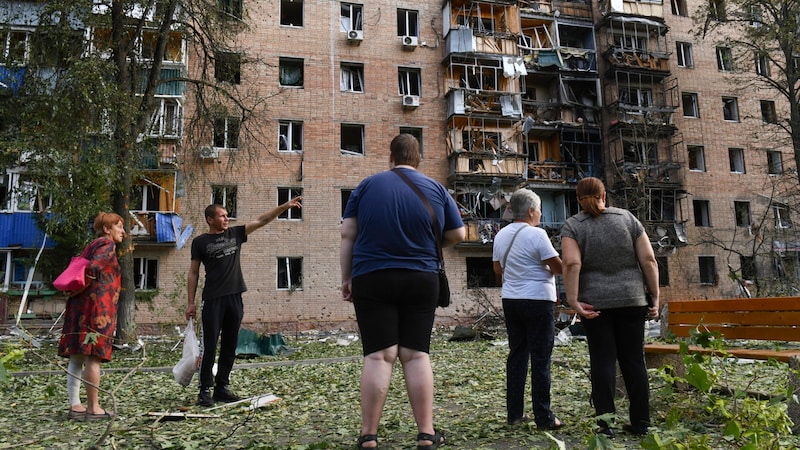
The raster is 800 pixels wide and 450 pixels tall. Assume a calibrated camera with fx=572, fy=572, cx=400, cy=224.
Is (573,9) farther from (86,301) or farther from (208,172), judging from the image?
(86,301)

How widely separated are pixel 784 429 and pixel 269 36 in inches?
1004

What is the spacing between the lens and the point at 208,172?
23.7 metres

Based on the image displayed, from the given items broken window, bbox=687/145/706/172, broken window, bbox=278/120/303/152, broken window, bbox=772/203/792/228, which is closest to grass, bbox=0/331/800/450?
broken window, bbox=278/120/303/152

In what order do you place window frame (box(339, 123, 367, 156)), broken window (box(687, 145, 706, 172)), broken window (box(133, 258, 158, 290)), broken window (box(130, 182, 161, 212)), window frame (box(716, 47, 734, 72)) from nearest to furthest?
broken window (box(133, 258, 158, 290)) → broken window (box(130, 182, 161, 212)) → window frame (box(339, 123, 367, 156)) → broken window (box(687, 145, 706, 172)) → window frame (box(716, 47, 734, 72))

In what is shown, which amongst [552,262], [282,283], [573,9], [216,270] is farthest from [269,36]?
[552,262]

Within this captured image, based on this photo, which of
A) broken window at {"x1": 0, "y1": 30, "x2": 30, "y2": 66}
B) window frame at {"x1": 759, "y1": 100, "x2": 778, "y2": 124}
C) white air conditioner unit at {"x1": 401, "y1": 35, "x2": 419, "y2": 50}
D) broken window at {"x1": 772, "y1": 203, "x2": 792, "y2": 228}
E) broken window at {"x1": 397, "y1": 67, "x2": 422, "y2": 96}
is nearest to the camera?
broken window at {"x1": 0, "y1": 30, "x2": 30, "y2": 66}

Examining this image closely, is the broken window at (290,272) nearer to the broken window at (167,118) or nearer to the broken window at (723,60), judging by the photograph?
the broken window at (167,118)

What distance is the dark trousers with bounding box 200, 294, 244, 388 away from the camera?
5699mm

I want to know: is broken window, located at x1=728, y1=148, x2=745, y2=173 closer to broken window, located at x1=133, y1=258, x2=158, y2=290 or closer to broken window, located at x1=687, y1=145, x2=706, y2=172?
broken window, located at x1=687, y1=145, x2=706, y2=172

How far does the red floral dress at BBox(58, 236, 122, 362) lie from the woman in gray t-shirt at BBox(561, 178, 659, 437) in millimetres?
3983

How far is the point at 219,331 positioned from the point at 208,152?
17320mm

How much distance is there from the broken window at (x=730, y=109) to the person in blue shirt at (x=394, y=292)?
111 ft

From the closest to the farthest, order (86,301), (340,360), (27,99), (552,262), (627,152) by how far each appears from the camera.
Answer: (552,262) → (86,301) → (340,360) → (27,99) → (627,152)

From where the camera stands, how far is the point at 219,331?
5.84 meters
